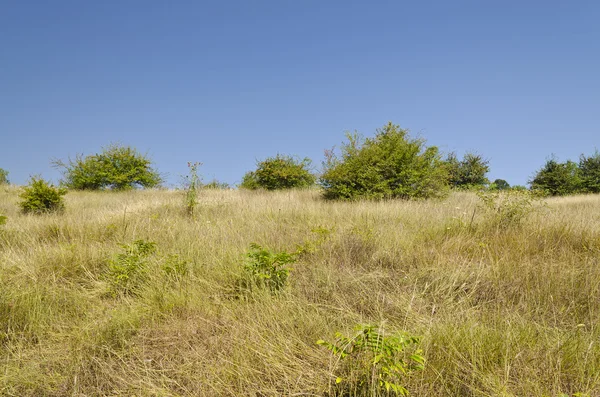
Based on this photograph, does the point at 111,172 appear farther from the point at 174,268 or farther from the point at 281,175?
the point at 174,268

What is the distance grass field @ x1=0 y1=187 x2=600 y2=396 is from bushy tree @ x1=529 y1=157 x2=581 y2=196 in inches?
756

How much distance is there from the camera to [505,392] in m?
1.74

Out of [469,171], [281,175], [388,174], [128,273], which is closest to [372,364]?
[128,273]

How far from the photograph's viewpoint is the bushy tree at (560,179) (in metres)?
20.5

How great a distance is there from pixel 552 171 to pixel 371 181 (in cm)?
1713

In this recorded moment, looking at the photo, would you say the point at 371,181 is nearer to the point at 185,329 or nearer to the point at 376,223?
the point at 376,223

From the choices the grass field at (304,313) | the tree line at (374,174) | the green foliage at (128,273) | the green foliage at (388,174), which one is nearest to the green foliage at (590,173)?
the tree line at (374,174)

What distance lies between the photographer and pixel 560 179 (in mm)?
20500

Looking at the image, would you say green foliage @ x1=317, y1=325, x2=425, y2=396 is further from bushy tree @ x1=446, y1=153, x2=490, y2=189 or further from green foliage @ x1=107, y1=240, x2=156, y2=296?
bushy tree @ x1=446, y1=153, x2=490, y2=189

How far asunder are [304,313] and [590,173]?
2848 cm

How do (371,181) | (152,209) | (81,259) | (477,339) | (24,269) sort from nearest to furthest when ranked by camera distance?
(477,339), (24,269), (81,259), (152,209), (371,181)

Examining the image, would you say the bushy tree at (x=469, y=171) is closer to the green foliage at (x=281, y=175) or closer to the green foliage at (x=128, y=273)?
the green foliage at (x=281, y=175)

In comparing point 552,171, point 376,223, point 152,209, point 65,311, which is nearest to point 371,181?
point 376,223

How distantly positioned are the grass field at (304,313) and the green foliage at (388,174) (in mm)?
5554
